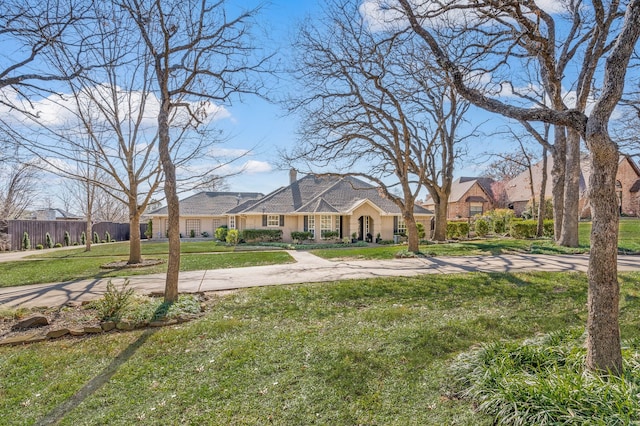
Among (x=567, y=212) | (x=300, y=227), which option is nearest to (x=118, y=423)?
(x=567, y=212)

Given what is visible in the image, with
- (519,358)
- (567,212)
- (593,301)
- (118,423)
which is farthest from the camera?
(567,212)

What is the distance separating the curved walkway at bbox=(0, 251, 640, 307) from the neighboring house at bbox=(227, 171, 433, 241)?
435 inches

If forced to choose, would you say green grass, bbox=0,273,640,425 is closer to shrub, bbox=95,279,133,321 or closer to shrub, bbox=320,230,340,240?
shrub, bbox=95,279,133,321

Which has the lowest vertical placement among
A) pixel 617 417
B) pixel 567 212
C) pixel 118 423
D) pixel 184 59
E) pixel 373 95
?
pixel 118 423

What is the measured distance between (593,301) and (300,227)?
20.9 metres

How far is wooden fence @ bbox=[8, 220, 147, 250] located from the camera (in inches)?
892

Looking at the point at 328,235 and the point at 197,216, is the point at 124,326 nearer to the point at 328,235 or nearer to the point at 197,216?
the point at 328,235

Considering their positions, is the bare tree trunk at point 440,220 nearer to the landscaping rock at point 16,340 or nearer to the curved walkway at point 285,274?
the curved walkway at point 285,274

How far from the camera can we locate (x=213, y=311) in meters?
6.39

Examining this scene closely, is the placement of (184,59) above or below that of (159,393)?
above

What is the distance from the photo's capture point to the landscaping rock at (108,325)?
5488 millimetres

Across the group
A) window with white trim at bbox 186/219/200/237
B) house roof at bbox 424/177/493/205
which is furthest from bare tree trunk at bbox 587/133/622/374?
house roof at bbox 424/177/493/205

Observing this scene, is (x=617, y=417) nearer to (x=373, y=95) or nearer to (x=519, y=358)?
(x=519, y=358)

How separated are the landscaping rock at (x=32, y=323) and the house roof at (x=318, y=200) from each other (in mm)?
17629
